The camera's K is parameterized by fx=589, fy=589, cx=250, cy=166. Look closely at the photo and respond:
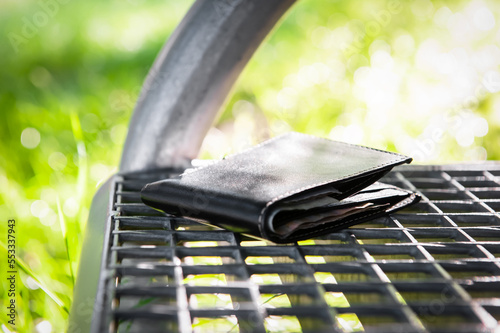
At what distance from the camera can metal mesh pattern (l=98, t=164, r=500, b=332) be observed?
627 mm

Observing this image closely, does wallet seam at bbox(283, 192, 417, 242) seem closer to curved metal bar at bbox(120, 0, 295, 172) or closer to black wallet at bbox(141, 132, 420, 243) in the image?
black wallet at bbox(141, 132, 420, 243)

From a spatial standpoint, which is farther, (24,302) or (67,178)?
(67,178)

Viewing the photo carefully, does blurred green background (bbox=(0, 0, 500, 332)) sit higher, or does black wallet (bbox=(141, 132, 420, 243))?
blurred green background (bbox=(0, 0, 500, 332))

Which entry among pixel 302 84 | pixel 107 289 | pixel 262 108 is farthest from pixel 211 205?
pixel 302 84

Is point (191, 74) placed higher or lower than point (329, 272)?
higher

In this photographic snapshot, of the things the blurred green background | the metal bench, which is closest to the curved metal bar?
the metal bench

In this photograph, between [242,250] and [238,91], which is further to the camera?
[238,91]

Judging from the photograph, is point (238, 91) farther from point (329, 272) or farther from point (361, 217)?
point (329, 272)

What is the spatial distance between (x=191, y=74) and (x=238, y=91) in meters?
1.78

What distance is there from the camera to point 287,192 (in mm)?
830

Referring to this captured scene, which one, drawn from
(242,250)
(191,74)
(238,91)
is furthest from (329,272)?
(238,91)

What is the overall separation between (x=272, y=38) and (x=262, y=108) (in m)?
1.02

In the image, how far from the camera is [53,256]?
1.81 m

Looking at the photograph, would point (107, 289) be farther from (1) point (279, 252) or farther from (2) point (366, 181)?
(2) point (366, 181)
